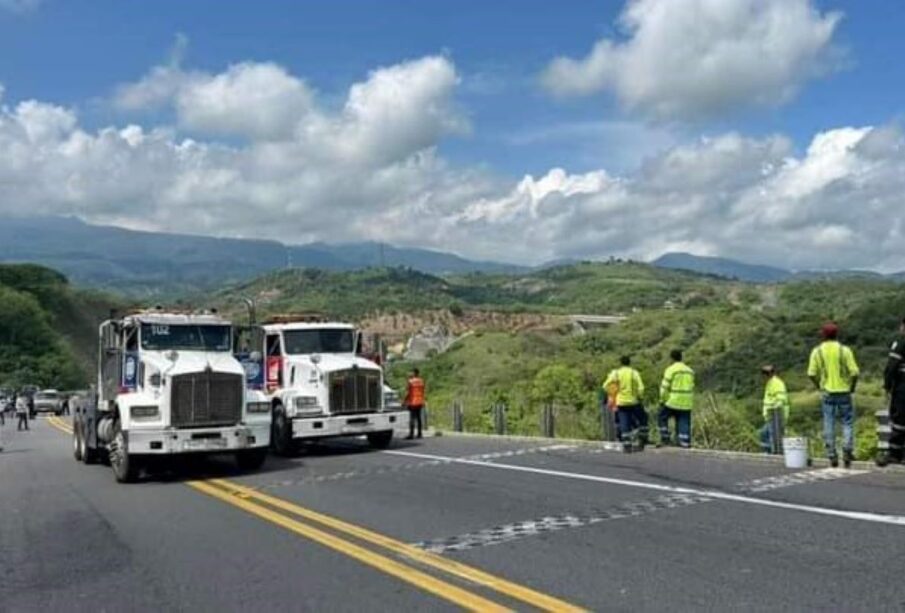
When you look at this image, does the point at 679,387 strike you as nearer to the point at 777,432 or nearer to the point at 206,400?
the point at 777,432

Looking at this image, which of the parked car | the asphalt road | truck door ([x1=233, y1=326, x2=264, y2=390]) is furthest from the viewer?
the parked car

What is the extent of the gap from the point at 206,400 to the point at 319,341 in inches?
188

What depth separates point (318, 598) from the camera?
6.98m

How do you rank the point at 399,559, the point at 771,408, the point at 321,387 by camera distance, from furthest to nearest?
1. the point at 321,387
2. the point at 771,408
3. the point at 399,559

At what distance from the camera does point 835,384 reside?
13.2m

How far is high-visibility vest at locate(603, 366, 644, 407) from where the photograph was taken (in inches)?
672

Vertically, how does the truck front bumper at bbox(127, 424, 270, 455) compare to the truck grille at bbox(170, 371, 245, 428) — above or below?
below

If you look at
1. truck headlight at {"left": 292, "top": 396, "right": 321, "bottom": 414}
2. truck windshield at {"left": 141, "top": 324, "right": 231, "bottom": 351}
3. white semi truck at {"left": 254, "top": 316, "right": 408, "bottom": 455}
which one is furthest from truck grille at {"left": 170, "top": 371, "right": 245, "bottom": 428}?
truck headlight at {"left": 292, "top": 396, "right": 321, "bottom": 414}

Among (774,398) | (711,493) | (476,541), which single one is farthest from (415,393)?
(476,541)

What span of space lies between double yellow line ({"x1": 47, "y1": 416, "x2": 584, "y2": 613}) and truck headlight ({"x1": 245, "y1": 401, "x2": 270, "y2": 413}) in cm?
378

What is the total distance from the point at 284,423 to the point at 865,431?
11.5 metres

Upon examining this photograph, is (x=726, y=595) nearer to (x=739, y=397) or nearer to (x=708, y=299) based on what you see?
(x=739, y=397)

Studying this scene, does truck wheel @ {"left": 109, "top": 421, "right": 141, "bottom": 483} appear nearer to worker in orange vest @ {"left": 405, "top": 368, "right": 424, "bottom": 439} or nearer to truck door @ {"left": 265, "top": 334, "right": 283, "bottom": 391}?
truck door @ {"left": 265, "top": 334, "right": 283, "bottom": 391}

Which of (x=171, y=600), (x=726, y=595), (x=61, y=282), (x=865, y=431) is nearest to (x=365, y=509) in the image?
(x=171, y=600)
